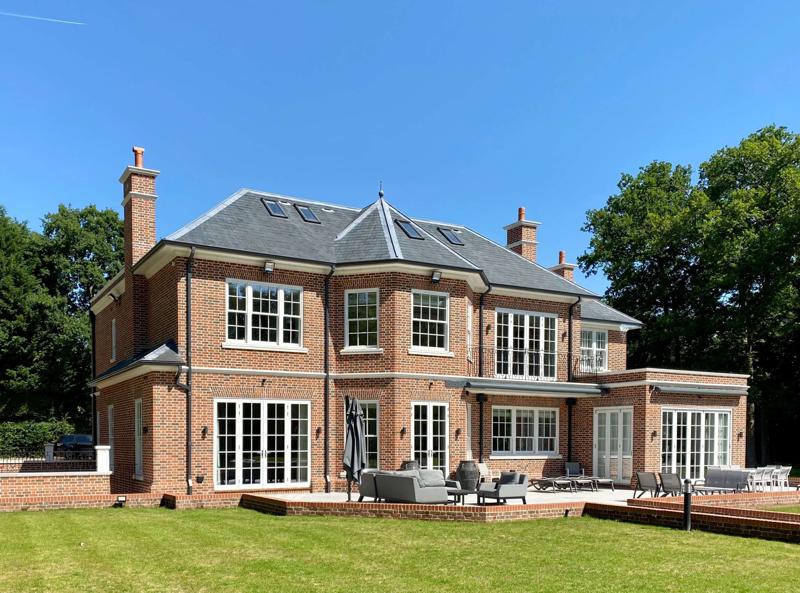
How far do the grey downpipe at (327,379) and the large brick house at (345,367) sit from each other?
0.03 meters

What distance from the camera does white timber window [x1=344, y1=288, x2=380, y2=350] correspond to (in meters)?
21.0

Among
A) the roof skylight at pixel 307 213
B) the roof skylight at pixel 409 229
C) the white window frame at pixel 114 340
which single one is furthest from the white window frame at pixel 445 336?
the white window frame at pixel 114 340

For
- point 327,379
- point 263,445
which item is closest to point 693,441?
point 327,379

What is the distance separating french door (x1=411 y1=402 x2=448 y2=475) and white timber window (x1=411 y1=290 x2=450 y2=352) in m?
1.63

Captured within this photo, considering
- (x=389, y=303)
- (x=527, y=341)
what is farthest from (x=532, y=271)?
(x=389, y=303)

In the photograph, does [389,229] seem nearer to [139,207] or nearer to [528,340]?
[528,340]

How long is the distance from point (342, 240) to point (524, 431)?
815 centimetres

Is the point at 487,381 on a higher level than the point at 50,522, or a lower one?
higher

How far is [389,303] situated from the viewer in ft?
68.2

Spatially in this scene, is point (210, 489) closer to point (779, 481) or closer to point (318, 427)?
point (318, 427)

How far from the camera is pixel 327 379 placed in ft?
68.7

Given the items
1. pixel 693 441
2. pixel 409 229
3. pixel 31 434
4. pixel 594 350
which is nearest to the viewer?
pixel 409 229

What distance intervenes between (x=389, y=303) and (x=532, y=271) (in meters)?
7.08

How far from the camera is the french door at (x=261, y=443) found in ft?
63.4
